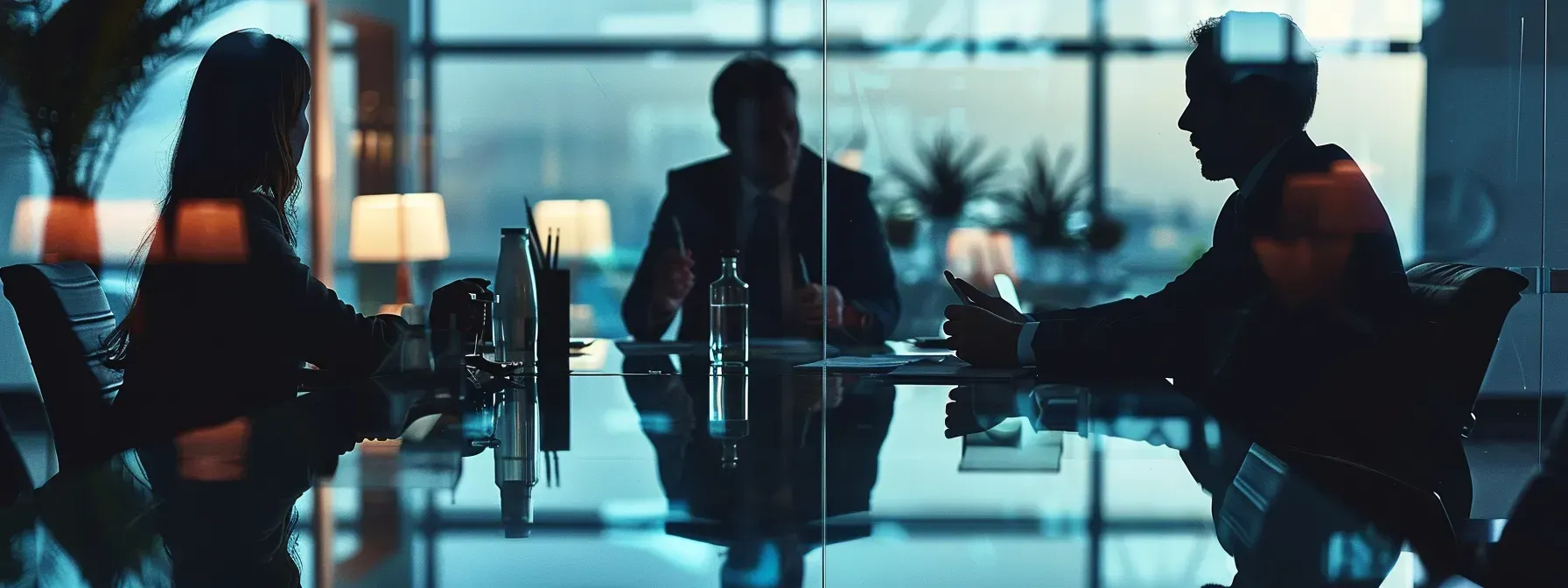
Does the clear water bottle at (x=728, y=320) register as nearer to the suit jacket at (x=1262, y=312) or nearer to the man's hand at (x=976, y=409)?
the suit jacket at (x=1262, y=312)

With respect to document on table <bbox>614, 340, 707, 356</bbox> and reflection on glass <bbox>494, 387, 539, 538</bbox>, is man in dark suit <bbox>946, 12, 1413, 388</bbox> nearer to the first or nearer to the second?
document on table <bbox>614, 340, 707, 356</bbox>

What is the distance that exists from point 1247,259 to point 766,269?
4.36ft

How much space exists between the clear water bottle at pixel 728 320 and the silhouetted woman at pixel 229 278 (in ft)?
2.70

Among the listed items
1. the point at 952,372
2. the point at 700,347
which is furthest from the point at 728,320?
the point at 952,372

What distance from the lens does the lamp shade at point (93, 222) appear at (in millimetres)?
4402

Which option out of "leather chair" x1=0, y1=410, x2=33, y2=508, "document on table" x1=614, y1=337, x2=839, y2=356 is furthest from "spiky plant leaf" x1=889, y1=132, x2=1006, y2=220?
"leather chair" x1=0, y1=410, x2=33, y2=508

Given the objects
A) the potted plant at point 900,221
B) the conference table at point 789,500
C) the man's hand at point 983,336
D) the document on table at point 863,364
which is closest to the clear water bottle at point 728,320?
the document on table at point 863,364

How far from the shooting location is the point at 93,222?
4598 mm

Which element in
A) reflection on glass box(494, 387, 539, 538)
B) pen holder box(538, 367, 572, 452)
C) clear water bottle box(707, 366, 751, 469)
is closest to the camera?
reflection on glass box(494, 387, 539, 538)

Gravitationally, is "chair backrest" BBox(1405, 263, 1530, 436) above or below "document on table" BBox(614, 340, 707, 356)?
above

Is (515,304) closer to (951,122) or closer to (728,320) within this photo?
(728,320)

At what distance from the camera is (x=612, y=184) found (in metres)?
3.53

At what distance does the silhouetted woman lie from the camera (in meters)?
1.81

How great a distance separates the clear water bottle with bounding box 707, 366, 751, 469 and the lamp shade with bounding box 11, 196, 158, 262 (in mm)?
2946
